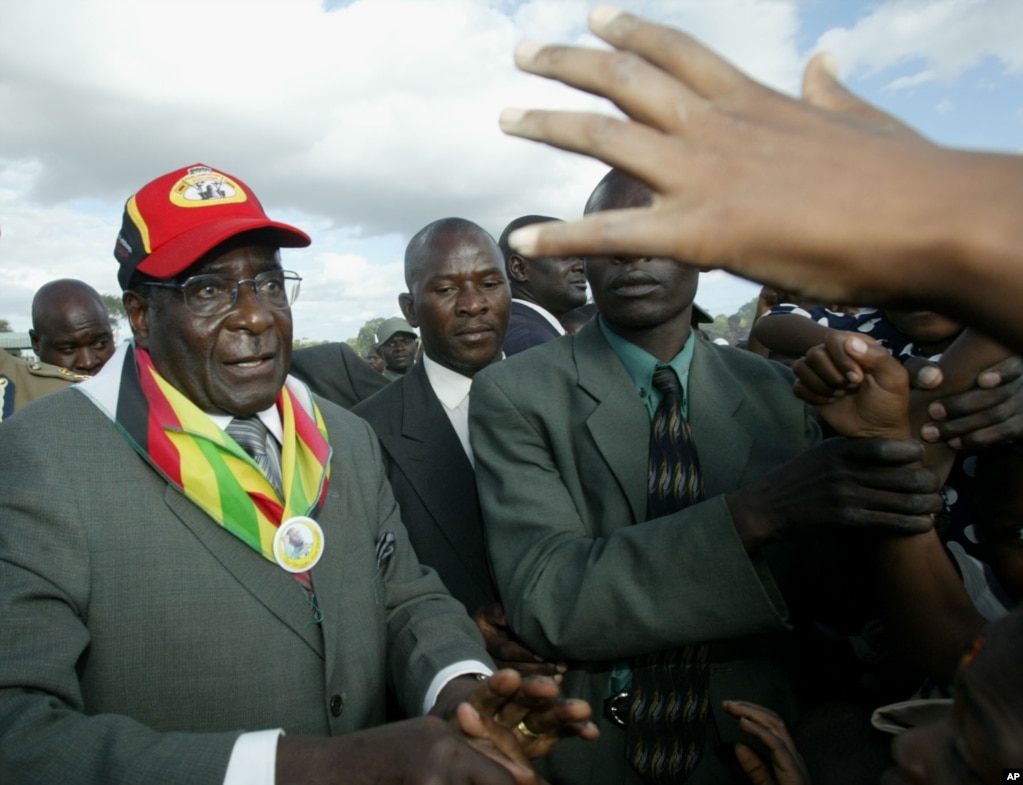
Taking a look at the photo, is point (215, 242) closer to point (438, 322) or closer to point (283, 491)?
point (283, 491)

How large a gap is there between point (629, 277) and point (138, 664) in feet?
5.88

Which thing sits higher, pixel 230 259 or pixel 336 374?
pixel 230 259

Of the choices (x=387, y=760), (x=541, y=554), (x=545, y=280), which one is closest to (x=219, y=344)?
(x=541, y=554)

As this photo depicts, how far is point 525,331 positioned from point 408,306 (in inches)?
31.8

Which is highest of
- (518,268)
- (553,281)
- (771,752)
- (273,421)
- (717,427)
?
(518,268)

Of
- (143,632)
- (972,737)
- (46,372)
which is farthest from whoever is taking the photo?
(46,372)

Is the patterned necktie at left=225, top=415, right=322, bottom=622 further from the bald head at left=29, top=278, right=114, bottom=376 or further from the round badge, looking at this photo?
the bald head at left=29, top=278, right=114, bottom=376

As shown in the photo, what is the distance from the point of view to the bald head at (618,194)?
7.67 ft

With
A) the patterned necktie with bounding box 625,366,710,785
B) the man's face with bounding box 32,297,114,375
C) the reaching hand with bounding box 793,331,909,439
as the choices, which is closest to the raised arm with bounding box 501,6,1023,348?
the reaching hand with bounding box 793,331,909,439

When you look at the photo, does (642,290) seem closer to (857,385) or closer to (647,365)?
(647,365)

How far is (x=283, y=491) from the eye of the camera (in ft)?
7.25

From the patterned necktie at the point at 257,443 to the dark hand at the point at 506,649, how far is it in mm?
887

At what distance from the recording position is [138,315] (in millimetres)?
2287

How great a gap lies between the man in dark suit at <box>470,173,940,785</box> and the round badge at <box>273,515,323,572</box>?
0.54m
